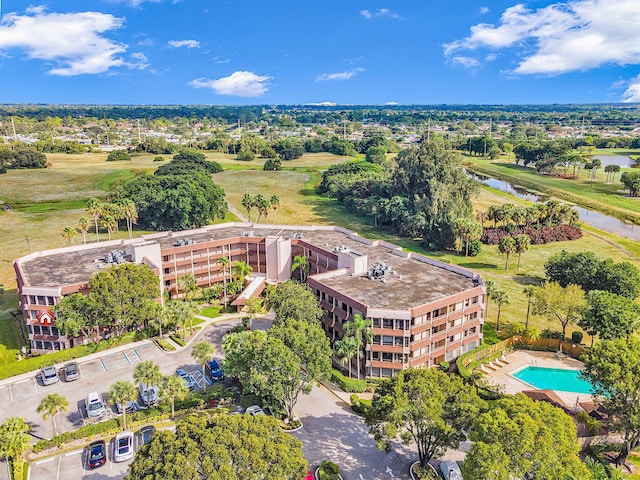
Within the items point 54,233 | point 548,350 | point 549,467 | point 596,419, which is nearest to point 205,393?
point 549,467

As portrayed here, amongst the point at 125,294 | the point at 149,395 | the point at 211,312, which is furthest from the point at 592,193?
the point at 149,395

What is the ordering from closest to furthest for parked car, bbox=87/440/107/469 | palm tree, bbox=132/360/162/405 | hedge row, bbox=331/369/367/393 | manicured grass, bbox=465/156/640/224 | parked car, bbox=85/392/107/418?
parked car, bbox=87/440/107/469
palm tree, bbox=132/360/162/405
parked car, bbox=85/392/107/418
hedge row, bbox=331/369/367/393
manicured grass, bbox=465/156/640/224

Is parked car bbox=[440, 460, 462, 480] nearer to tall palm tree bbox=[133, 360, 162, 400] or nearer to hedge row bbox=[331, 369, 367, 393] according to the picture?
hedge row bbox=[331, 369, 367, 393]

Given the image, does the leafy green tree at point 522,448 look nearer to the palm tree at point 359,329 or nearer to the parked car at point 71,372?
the palm tree at point 359,329

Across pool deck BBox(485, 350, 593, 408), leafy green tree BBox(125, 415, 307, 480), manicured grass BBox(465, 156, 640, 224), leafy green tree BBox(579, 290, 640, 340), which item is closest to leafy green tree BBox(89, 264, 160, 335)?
leafy green tree BBox(125, 415, 307, 480)

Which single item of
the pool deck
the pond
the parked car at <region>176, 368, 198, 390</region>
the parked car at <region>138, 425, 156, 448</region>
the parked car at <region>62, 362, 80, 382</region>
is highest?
the pond

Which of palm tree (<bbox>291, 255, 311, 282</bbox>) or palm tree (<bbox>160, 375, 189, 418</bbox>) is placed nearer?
palm tree (<bbox>160, 375, 189, 418</bbox>)

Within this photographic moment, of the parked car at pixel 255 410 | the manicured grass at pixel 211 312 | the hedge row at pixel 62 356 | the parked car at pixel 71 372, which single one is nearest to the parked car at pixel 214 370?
the parked car at pixel 255 410
